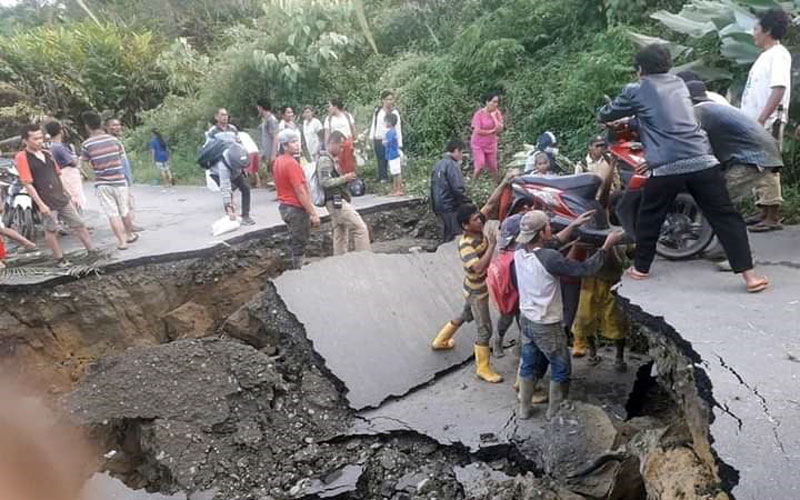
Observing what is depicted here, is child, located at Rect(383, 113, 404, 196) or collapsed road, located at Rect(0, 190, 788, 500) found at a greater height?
child, located at Rect(383, 113, 404, 196)

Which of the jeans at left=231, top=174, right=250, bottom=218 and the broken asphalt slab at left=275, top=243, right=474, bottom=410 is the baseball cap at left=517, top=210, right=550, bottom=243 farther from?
the jeans at left=231, top=174, right=250, bottom=218

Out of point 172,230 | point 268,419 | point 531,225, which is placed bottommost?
point 268,419

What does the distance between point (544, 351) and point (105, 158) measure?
5.61 metres

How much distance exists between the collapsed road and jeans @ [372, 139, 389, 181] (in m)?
3.97

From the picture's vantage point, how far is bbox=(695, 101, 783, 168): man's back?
185 inches

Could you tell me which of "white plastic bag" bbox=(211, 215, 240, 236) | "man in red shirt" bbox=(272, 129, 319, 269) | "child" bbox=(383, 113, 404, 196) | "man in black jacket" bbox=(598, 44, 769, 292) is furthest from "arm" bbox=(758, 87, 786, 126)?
"white plastic bag" bbox=(211, 215, 240, 236)

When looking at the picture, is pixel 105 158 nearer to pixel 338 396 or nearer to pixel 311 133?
pixel 338 396

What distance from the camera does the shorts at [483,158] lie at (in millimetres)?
10352

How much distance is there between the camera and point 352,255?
7.10 metres

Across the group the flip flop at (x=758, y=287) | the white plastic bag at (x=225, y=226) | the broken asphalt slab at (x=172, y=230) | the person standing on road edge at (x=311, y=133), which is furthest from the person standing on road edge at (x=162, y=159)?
the flip flop at (x=758, y=287)

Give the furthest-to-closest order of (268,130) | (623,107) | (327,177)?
1. (268,130)
2. (327,177)
3. (623,107)

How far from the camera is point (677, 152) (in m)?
4.27

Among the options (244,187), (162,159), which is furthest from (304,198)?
(162,159)

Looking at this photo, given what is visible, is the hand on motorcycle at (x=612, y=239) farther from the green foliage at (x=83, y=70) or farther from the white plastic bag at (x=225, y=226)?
the green foliage at (x=83, y=70)
